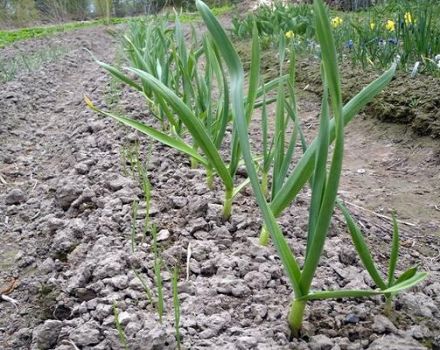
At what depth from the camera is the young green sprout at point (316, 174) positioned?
2.42ft

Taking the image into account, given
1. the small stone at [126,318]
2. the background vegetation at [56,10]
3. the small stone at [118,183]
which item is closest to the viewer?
the small stone at [126,318]

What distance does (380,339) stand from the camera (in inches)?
34.3

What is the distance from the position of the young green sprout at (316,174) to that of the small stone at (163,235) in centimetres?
36

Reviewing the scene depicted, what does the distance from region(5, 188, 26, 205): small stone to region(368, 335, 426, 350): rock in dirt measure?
A: 146 centimetres

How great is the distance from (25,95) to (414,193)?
268 cm

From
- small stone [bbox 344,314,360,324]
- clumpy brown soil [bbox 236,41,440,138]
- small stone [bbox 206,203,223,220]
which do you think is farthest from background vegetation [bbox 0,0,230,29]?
small stone [bbox 344,314,360,324]

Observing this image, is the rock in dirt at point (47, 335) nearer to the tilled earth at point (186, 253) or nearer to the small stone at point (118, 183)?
the tilled earth at point (186, 253)

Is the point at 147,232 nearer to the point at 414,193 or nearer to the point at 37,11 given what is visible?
the point at 414,193

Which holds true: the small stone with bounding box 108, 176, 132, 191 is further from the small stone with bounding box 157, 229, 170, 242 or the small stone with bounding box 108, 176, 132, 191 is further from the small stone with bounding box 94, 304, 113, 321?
the small stone with bounding box 94, 304, 113, 321

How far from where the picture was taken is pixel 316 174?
0.84 metres

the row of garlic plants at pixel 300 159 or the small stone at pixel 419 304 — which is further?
the small stone at pixel 419 304

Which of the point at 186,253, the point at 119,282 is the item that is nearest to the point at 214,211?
the point at 186,253

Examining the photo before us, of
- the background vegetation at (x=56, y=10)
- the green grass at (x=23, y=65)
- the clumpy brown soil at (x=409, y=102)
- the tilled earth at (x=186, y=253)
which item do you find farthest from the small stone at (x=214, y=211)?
the background vegetation at (x=56, y=10)

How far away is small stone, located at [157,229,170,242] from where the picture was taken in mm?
1293
